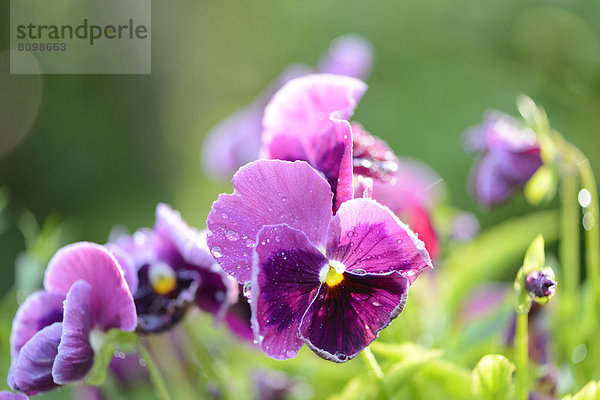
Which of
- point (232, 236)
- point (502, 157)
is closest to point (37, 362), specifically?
point (232, 236)

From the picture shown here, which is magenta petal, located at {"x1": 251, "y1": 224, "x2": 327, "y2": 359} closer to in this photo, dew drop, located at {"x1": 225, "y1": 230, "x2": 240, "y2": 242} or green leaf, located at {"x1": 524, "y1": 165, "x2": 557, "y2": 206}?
dew drop, located at {"x1": 225, "y1": 230, "x2": 240, "y2": 242}

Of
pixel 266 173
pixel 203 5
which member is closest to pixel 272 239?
pixel 266 173

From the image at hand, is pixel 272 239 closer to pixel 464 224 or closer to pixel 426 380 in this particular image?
pixel 426 380

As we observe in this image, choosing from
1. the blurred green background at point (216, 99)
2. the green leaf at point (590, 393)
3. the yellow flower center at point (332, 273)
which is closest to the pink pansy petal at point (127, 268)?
the yellow flower center at point (332, 273)

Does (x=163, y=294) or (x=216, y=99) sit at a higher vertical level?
(x=163, y=294)

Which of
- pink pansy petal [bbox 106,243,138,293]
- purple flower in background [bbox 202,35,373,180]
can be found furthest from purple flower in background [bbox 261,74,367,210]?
purple flower in background [bbox 202,35,373,180]

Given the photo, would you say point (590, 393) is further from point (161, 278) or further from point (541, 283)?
point (161, 278)

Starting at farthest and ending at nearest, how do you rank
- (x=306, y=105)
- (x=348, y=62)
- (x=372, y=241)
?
(x=348, y=62), (x=306, y=105), (x=372, y=241)
